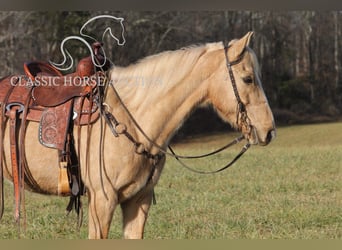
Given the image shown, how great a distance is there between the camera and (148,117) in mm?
3238

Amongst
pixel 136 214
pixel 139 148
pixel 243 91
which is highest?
pixel 243 91

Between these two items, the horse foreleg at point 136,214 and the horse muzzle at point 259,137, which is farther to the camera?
the horse foreleg at point 136,214

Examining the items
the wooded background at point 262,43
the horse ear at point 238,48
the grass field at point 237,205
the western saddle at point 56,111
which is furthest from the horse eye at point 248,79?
the wooded background at point 262,43

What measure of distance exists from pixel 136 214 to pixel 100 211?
1.13ft

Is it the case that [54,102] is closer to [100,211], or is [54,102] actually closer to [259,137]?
[100,211]

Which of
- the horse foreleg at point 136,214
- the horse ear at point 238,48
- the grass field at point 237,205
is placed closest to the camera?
the horse ear at point 238,48

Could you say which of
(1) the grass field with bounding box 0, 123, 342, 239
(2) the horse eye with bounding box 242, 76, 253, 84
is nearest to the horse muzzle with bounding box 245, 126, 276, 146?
(2) the horse eye with bounding box 242, 76, 253, 84

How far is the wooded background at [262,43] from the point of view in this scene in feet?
44.4

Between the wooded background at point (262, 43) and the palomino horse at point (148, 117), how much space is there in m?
9.46

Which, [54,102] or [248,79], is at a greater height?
[248,79]

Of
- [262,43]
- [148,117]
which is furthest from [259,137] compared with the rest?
[262,43]

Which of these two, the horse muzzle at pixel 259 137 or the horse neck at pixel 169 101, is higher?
the horse neck at pixel 169 101

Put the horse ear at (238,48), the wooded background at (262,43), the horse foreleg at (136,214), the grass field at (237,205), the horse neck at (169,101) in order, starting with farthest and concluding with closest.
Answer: the wooded background at (262,43)
the grass field at (237,205)
the horse foreleg at (136,214)
the horse neck at (169,101)
the horse ear at (238,48)

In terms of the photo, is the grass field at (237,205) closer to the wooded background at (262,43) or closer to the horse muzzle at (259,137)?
the horse muzzle at (259,137)
